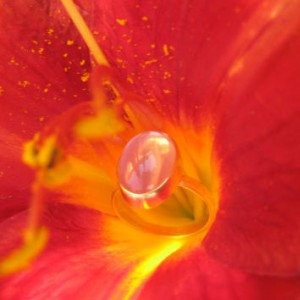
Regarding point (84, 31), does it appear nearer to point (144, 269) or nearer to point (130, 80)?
point (130, 80)

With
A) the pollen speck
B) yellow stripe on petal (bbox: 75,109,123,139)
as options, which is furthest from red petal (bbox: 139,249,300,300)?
the pollen speck

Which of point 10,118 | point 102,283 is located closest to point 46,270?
point 102,283

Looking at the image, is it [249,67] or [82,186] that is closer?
[249,67]

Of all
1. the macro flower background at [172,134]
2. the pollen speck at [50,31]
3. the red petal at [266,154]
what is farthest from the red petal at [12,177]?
the red petal at [266,154]

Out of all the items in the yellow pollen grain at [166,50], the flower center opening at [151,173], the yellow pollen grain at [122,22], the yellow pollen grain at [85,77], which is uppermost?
the yellow pollen grain at [122,22]

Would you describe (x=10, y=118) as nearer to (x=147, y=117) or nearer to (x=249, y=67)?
(x=147, y=117)

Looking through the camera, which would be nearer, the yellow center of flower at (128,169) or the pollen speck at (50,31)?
the yellow center of flower at (128,169)

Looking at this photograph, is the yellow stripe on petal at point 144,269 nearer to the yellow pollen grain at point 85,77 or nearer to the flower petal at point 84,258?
the flower petal at point 84,258

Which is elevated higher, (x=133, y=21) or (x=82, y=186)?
(x=133, y=21)
